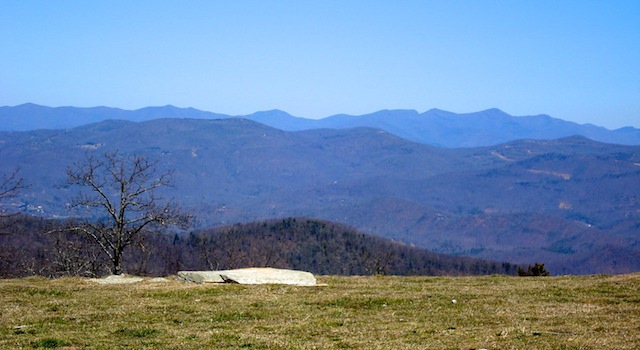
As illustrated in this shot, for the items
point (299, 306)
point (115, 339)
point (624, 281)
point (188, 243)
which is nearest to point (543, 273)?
point (624, 281)

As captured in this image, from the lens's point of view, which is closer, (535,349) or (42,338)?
(535,349)

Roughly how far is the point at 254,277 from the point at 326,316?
9.88m

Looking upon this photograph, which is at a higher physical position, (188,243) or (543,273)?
(543,273)

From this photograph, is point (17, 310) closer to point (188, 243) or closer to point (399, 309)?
point (399, 309)

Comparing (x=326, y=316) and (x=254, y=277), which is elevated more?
(x=326, y=316)

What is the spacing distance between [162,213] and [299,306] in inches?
892

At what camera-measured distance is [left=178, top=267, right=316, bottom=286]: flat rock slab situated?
30172mm

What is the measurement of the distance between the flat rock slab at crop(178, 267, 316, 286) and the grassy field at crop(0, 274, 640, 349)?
160 centimetres

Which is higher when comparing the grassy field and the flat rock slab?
the grassy field

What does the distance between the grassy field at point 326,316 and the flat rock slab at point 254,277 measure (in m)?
1.60

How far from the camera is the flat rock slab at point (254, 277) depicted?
30.2 metres

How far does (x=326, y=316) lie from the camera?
69.4ft

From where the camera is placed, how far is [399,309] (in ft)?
73.6

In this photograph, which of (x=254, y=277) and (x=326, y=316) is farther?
(x=254, y=277)
